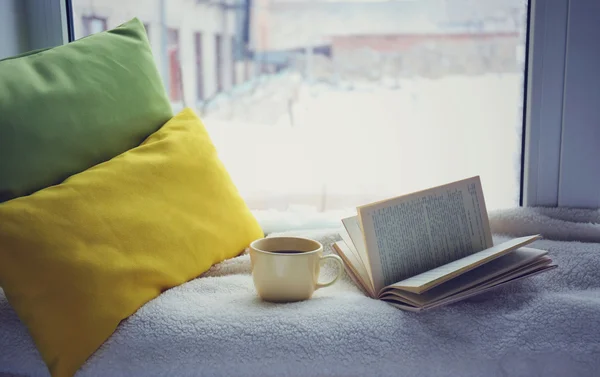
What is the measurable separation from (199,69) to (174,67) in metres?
0.06

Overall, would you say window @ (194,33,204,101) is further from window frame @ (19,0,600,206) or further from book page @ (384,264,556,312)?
book page @ (384,264,556,312)

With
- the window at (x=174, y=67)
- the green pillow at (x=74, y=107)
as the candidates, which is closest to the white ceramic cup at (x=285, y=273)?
the green pillow at (x=74, y=107)

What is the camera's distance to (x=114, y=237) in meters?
0.92

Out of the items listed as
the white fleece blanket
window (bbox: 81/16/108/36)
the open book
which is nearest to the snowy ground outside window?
window (bbox: 81/16/108/36)

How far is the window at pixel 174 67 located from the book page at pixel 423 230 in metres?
0.69

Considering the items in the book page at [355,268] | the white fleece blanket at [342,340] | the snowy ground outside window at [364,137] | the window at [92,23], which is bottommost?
the white fleece blanket at [342,340]

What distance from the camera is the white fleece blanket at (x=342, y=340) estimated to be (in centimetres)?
82

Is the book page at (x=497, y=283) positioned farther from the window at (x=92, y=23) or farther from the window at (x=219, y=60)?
the window at (x=92, y=23)

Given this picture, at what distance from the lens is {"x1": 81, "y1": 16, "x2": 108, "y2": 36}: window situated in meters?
1.43

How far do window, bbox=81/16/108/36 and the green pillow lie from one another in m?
0.28

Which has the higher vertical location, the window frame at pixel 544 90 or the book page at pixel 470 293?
the window frame at pixel 544 90

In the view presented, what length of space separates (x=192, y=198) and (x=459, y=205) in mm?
455

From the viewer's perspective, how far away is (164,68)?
57.1 inches

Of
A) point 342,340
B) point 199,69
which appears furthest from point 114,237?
point 199,69
